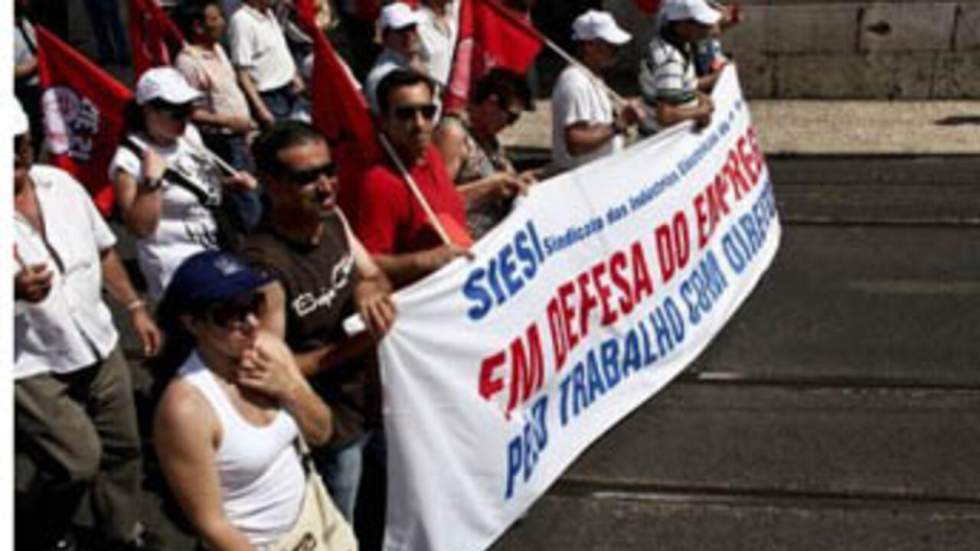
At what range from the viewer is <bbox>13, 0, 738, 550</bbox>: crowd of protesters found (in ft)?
10.8

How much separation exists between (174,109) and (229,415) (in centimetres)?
247

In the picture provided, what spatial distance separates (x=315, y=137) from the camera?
4047 millimetres

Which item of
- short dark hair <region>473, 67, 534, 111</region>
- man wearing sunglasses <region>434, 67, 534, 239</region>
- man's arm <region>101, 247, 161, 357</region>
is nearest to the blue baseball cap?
man's arm <region>101, 247, 161, 357</region>

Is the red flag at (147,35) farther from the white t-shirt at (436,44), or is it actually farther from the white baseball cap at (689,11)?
the white baseball cap at (689,11)

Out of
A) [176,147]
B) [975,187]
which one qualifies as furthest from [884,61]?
[176,147]

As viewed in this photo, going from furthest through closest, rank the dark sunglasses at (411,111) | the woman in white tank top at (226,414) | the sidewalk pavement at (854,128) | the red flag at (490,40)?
the sidewalk pavement at (854,128)
the red flag at (490,40)
the dark sunglasses at (411,111)
the woman in white tank top at (226,414)

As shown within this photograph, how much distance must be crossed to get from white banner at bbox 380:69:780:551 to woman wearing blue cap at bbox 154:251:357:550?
3.02 feet

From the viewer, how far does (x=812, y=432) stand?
603 cm

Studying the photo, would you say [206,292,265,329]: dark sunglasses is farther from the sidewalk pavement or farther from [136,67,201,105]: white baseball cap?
the sidewalk pavement

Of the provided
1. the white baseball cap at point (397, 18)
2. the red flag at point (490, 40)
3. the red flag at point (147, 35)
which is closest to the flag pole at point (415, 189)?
the red flag at point (147, 35)

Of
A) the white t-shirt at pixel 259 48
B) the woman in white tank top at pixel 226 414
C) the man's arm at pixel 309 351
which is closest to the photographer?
the woman in white tank top at pixel 226 414

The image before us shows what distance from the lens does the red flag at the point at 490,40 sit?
7.47 m

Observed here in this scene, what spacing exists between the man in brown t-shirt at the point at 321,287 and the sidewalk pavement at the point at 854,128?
7.86 metres

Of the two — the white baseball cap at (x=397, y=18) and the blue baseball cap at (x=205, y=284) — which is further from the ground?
the blue baseball cap at (x=205, y=284)
